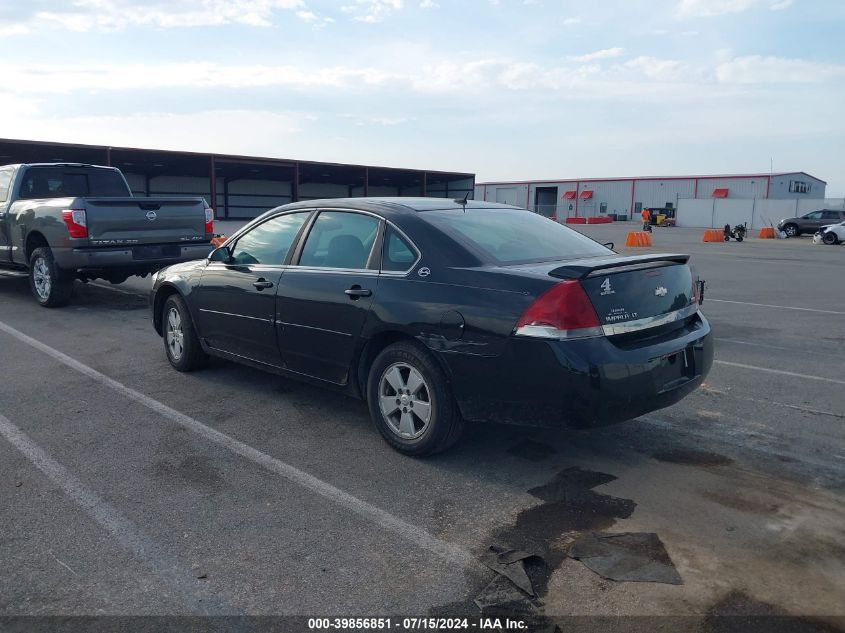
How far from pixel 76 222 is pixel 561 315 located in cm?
788

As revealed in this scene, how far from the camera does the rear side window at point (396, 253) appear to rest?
459cm

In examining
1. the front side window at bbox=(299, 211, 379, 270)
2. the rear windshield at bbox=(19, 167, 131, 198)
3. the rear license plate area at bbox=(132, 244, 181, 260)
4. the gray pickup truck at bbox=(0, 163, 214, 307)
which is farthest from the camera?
the rear windshield at bbox=(19, 167, 131, 198)

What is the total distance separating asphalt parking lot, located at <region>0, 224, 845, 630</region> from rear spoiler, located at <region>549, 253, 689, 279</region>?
1.20 m

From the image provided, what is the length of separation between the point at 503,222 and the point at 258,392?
2474 millimetres

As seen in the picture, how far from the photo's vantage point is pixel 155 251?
10.1 metres

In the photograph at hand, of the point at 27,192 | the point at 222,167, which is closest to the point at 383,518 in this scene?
the point at 27,192

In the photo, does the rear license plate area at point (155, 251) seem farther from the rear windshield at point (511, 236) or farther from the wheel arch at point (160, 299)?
the rear windshield at point (511, 236)

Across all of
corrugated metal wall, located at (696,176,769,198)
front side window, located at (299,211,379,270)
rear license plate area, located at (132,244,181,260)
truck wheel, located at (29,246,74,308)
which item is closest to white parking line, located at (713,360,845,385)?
front side window, located at (299,211,379,270)

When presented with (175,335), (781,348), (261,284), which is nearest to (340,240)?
(261,284)

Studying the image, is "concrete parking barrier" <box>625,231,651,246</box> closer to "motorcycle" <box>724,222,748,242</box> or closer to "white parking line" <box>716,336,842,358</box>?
"motorcycle" <box>724,222,748,242</box>

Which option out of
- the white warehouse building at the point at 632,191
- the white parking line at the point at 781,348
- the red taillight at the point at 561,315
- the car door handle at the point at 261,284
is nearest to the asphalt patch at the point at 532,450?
the red taillight at the point at 561,315

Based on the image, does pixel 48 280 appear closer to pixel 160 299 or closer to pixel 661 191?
pixel 160 299

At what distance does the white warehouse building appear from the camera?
61.3 m

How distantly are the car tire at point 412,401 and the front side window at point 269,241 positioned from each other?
142 centimetres
